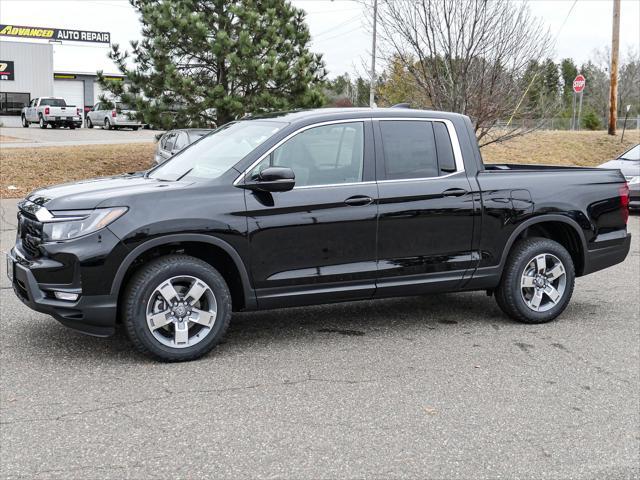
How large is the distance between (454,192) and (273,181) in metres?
1.62

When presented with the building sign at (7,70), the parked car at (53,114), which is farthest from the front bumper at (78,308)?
the building sign at (7,70)

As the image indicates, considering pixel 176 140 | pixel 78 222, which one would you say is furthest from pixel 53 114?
pixel 78 222

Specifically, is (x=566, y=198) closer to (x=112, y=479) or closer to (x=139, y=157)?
(x=112, y=479)

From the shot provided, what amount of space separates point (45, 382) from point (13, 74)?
55.3 meters

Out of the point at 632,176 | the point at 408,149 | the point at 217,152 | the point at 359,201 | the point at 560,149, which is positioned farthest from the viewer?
the point at 560,149

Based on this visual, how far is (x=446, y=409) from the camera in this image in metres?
4.64

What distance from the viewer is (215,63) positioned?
1983 centimetres

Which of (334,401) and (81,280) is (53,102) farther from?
(334,401)

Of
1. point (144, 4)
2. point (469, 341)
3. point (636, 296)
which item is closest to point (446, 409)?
point (469, 341)

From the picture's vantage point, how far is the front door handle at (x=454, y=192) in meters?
6.23

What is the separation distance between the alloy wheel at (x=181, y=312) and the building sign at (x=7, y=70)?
54.4m

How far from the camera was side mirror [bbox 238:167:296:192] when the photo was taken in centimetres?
546

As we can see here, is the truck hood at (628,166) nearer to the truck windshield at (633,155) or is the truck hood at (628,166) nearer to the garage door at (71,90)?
the truck windshield at (633,155)

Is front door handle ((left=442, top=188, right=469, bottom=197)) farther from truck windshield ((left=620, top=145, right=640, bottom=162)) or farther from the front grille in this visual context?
truck windshield ((left=620, top=145, right=640, bottom=162))
